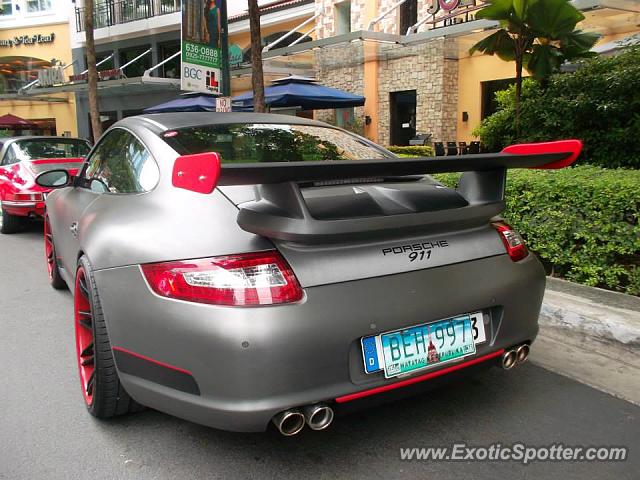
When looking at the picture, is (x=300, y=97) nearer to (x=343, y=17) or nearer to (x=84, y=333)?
(x=84, y=333)

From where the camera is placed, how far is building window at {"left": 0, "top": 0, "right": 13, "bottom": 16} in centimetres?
2939

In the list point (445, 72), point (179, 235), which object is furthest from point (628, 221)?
point (445, 72)

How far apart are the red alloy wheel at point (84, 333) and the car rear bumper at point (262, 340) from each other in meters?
0.55

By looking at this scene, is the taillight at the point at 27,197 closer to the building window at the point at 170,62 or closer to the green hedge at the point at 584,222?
the green hedge at the point at 584,222

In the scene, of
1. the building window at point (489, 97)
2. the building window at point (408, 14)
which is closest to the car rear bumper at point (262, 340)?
the building window at point (489, 97)

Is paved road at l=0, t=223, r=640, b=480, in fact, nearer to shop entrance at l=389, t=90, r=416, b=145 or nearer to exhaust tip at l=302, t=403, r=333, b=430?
exhaust tip at l=302, t=403, r=333, b=430

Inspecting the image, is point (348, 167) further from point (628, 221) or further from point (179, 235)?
point (628, 221)

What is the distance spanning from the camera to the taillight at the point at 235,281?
1.97 m

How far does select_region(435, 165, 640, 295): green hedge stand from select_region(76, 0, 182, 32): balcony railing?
21.7m

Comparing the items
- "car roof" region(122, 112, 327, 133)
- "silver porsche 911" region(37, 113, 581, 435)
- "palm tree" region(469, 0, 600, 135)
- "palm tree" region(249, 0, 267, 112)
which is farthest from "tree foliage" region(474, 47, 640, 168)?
"car roof" region(122, 112, 327, 133)

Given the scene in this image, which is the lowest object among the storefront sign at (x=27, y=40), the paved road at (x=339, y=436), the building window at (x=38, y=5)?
the paved road at (x=339, y=436)

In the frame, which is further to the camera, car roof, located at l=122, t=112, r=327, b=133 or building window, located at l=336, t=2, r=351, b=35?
building window, located at l=336, t=2, r=351, b=35

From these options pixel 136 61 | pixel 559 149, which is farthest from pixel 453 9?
pixel 136 61

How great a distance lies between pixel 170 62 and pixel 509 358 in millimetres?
23716
